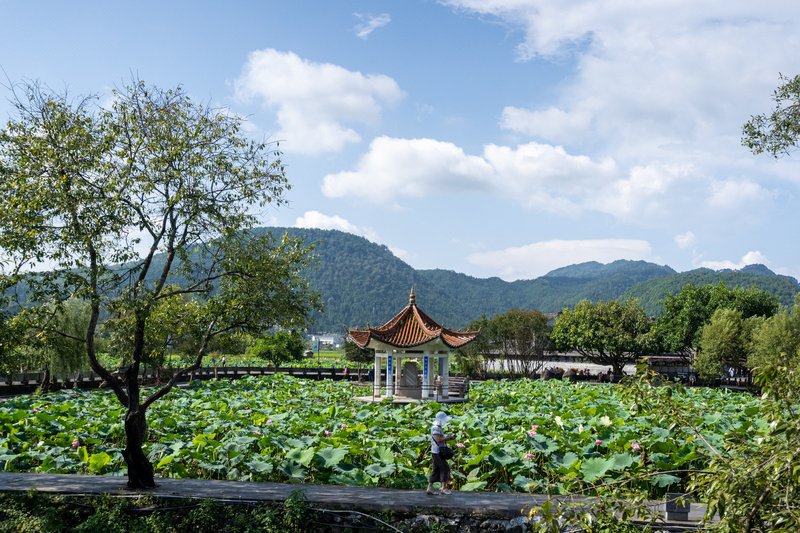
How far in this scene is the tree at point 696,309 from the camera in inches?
2188

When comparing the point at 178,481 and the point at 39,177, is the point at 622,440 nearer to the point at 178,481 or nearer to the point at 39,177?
the point at 178,481

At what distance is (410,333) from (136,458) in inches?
665

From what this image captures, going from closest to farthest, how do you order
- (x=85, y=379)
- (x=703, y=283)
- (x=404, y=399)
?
1. (x=404, y=399)
2. (x=85, y=379)
3. (x=703, y=283)

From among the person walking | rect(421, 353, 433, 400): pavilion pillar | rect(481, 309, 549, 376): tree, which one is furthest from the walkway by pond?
rect(481, 309, 549, 376): tree

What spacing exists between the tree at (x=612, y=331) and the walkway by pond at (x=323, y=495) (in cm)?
4160

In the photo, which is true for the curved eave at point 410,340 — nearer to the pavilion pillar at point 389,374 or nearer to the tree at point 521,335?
the pavilion pillar at point 389,374

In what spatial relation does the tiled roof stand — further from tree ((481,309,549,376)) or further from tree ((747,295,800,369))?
tree ((481,309,549,376))

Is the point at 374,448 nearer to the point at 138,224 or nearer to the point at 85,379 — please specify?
the point at 138,224

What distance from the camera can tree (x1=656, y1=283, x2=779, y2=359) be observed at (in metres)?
55.6

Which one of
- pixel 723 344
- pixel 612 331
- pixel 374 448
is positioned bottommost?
pixel 374 448

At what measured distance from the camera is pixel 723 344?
145 ft

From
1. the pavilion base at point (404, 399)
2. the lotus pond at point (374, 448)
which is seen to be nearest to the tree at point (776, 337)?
the pavilion base at point (404, 399)

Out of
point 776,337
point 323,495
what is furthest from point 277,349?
point 323,495

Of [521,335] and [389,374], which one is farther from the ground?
[521,335]
